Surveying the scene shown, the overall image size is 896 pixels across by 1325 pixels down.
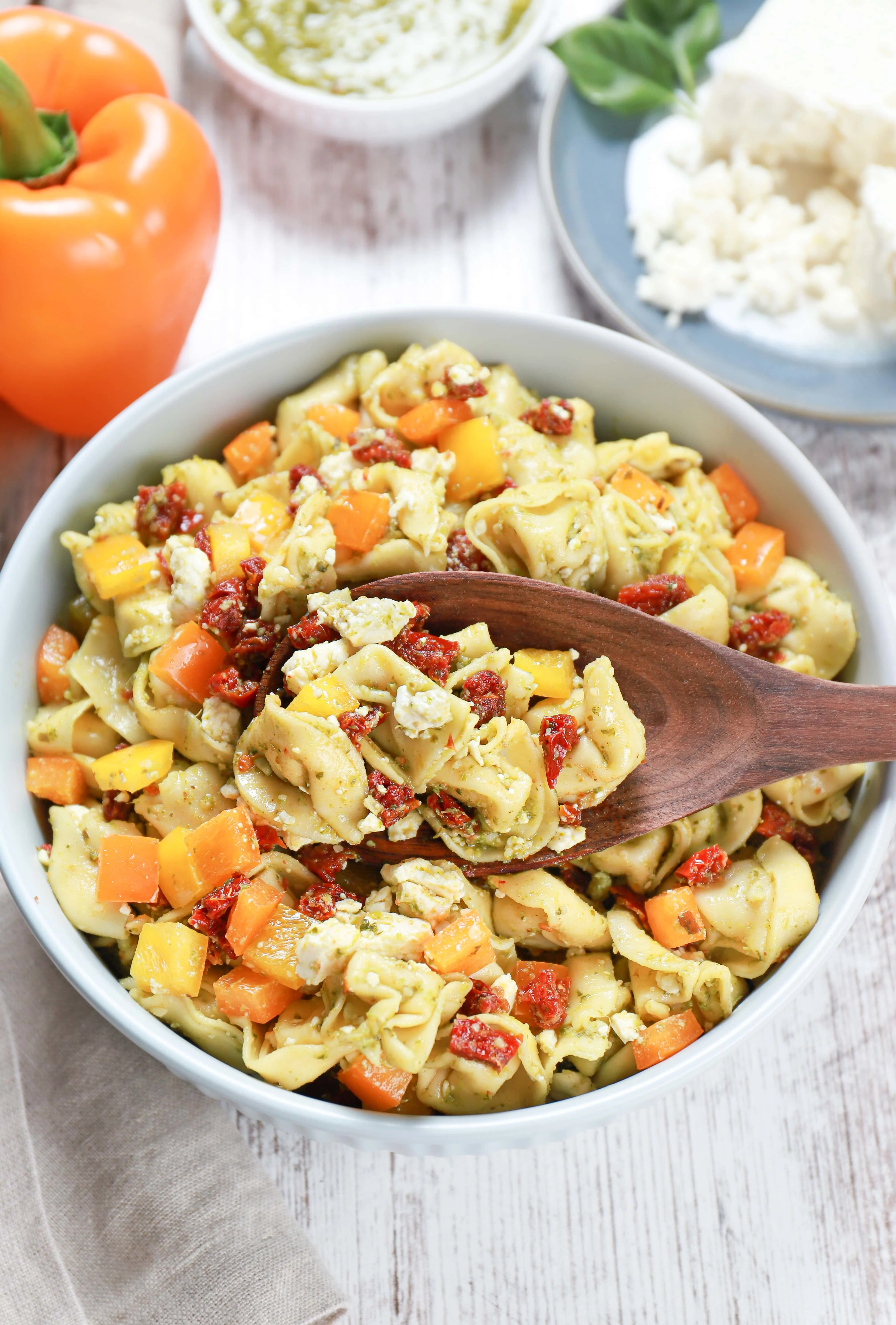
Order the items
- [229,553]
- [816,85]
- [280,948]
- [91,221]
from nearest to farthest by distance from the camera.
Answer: [280,948] → [229,553] → [91,221] → [816,85]

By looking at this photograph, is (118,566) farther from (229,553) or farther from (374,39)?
(374,39)

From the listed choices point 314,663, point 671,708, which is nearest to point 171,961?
point 314,663

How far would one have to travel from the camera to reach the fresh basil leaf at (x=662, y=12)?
4766 millimetres

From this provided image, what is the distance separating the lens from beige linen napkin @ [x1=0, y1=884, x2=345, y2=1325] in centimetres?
340

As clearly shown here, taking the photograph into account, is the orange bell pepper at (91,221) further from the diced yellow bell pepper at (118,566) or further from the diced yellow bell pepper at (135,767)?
the diced yellow bell pepper at (135,767)

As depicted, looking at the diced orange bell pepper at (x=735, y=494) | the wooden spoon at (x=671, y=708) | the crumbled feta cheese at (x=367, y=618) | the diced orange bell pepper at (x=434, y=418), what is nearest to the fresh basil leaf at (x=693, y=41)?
the diced orange bell pepper at (x=735, y=494)

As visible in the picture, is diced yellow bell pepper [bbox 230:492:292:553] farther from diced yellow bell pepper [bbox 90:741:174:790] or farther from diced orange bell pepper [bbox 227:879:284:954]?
diced orange bell pepper [bbox 227:879:284:954]

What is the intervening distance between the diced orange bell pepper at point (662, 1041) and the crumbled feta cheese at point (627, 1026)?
17 mm

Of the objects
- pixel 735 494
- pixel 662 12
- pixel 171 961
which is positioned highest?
pixel 662 12

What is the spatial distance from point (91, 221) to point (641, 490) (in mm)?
2194

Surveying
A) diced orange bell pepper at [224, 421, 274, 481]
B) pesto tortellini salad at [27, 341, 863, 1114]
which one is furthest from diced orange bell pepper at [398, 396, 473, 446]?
diced orange bell pepper at [224, 421, 274, 481]

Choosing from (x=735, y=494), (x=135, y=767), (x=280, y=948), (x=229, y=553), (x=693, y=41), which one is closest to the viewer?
(x=280, y=948)

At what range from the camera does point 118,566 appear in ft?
11.8

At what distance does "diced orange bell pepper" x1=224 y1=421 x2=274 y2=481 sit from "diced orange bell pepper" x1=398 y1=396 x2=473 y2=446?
1.63 ft
